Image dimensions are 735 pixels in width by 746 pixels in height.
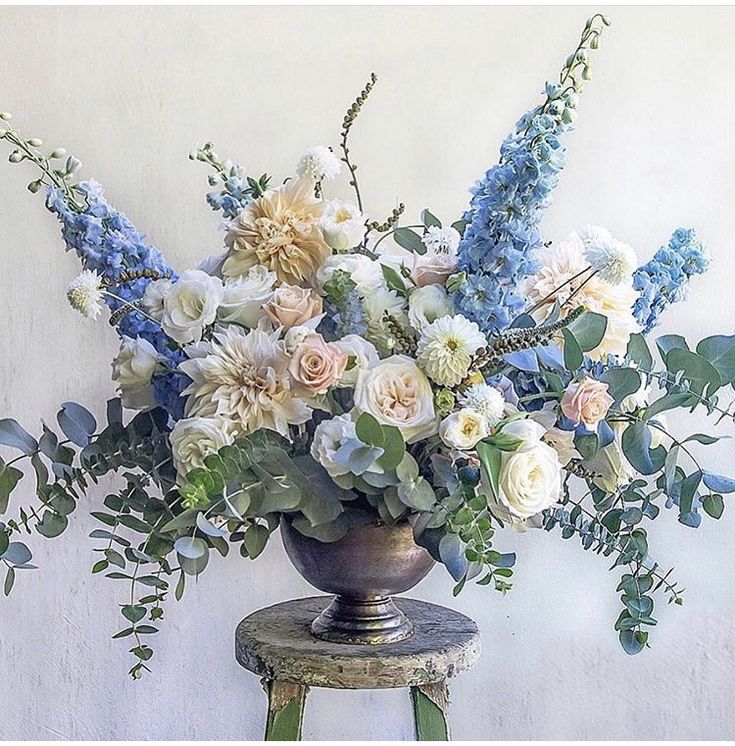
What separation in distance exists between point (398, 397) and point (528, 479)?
13cm

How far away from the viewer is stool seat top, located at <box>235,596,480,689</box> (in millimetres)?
950

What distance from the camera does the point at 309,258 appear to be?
3.17 ft

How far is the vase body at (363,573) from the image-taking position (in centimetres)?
96

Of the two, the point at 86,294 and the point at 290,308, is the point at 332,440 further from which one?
the point at 86,294

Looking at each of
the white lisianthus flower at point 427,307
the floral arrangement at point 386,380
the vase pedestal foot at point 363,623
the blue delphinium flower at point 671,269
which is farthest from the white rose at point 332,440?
the blue delphinium flower at point 671,269

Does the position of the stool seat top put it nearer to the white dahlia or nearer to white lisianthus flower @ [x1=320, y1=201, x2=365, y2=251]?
the white dahlia

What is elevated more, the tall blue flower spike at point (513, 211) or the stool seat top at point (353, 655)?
the tall blue flower spike at point (513, 211)

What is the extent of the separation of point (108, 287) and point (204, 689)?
76 cm

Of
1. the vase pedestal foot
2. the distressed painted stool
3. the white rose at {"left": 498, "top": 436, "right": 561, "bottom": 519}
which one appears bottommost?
the distressed painted stool

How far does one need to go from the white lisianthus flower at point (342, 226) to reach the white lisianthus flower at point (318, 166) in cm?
3

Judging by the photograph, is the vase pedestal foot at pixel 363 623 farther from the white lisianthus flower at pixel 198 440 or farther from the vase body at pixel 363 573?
the white lisianthus flower at pixel 198 440

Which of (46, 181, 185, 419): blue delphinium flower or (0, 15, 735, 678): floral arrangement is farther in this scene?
(46, 181, 185, 419): blue delphinium flower

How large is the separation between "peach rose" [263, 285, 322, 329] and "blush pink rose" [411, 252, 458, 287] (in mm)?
96

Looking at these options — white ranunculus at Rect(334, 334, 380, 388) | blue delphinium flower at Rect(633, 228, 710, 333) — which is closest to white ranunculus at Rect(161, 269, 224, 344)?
white ranunculus at Rect(334, 334, 380, 388)
